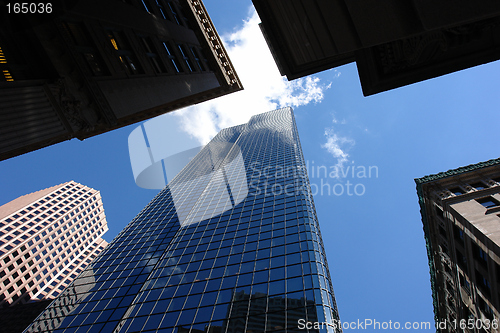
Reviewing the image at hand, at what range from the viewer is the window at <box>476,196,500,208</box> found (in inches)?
1037

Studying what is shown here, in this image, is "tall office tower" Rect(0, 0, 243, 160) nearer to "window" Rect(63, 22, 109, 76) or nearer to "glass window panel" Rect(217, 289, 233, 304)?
"window" Rect(63, 22, 109, 76)

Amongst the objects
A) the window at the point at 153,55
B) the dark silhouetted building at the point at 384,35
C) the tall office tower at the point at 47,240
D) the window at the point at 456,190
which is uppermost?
the window at the point at 153,55

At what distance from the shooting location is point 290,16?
28.8ft

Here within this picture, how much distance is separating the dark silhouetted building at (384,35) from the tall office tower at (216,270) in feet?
58.4

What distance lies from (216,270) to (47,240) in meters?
74.9

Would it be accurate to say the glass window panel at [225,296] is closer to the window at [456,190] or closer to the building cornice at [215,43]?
the window at [456,190]

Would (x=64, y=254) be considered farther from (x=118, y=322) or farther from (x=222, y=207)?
(x=118, y=322)

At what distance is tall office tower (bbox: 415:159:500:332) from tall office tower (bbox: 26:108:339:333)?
12.3 meters

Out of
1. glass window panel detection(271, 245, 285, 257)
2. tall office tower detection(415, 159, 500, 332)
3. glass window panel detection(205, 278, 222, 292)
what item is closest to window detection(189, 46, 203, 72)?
glass window panel detection(271, 245, 285, 257)

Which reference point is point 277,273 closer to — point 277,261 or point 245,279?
point 277,261

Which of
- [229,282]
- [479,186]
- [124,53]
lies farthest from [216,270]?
[479,186]

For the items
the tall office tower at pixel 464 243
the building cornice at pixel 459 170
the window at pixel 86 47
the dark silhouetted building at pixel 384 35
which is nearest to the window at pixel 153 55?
the window at pixel 86 47

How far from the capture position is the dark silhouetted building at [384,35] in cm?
634

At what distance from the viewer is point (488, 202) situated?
27.0 meters
